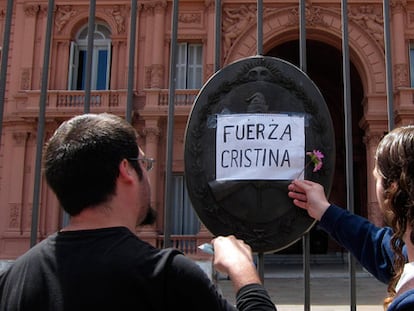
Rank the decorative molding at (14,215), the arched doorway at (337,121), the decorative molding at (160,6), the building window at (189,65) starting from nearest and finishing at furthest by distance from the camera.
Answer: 1. the decorative molding at (14,215)
2. the decorative molding at (160,6)
3. the building window at (189,65)
4. the arched doorway at (337,121)

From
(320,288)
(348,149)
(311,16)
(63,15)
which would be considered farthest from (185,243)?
(348,149)

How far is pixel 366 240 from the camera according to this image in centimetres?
229

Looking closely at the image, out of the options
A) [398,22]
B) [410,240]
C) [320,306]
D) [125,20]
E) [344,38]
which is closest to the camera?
[410,240]

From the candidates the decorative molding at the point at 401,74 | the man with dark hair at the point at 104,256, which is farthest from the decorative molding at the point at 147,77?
the man with dark hair at the point at 104,256

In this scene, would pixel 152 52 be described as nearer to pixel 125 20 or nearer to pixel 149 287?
pixel 125 20

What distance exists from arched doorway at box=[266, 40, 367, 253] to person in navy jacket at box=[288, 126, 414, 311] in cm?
1717

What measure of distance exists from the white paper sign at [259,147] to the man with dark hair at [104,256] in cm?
89

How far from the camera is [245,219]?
8.68ft

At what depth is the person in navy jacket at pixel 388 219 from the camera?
1.73 meters

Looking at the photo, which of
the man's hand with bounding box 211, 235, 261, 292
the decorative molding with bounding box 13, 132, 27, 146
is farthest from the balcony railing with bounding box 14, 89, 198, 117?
the man's hand with bounding box 211, 235, 261, 292

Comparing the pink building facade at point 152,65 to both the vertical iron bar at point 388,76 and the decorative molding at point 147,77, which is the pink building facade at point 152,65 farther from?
the vertical iron bar at point 388,76

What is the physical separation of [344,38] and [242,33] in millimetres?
14110

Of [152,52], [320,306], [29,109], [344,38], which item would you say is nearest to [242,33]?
[152,52]

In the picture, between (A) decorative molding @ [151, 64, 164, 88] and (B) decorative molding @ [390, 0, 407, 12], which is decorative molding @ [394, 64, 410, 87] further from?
(A) decorative molding @ [151, 64, 164, 88]
